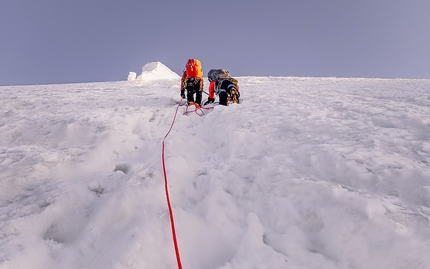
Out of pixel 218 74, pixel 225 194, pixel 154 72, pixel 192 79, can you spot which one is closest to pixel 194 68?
pixel 192 79

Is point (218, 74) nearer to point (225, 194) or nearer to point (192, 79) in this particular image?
point (192, 79)

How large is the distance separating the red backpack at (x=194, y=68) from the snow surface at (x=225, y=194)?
3.43 m

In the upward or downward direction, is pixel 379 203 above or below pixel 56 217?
above

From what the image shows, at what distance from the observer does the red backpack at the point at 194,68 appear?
8.49m

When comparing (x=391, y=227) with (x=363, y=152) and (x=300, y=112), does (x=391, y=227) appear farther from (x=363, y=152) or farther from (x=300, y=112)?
(x=300, y=112)

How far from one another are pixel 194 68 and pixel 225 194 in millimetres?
6153

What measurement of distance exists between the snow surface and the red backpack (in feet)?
11.3

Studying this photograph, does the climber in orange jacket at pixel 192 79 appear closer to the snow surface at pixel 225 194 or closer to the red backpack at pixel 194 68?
the red backpack at pixel 194 68

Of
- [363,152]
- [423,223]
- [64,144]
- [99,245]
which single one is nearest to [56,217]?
[99,245]

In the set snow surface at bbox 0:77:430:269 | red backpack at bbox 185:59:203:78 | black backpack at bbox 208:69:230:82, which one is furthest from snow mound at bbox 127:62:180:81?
snow surface at bbox 0:77:430:269

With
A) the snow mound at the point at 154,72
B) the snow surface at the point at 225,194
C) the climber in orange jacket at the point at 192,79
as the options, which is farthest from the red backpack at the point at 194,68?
the snow mound at the point at 154,72

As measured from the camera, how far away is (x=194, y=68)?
28.1 feet

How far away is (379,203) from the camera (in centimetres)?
274

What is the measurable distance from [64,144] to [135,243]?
352 cm
